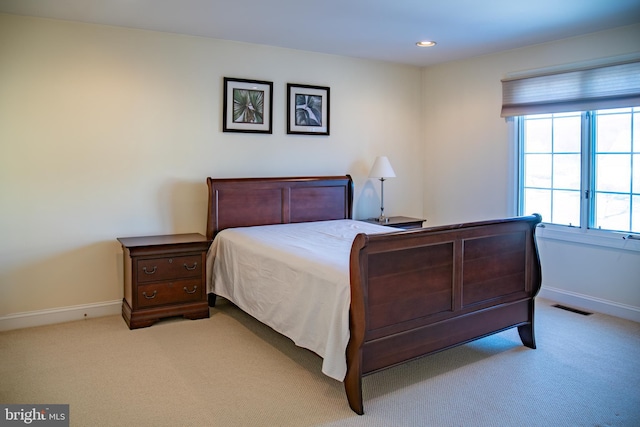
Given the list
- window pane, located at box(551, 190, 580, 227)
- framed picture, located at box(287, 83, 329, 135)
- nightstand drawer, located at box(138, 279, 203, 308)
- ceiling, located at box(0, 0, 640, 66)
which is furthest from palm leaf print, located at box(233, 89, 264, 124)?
window pane, located at box(551, 190, 580, 227)

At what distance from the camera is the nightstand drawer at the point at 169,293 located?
3922 mm

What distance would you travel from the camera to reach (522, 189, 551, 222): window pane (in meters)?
4.68

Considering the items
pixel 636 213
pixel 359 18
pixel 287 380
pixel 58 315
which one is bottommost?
pixel 287 380

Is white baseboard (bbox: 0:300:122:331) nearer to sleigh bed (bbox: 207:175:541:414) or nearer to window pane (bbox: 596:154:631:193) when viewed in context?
sleigh bed (bbox: 207:175:541:414)

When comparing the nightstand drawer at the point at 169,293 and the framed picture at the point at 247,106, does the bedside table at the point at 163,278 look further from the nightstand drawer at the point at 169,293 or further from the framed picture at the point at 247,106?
the framed picture at the point at 247,106

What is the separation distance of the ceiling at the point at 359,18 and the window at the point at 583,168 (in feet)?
2.41

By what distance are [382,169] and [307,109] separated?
957mm

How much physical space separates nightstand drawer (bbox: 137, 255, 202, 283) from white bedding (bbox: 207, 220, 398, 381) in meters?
0.24

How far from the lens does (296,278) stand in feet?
10.2

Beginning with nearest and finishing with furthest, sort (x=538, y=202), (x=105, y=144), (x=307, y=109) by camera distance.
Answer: (x=105, y=144)
(x=538, y=202)
(x=307, y=109)

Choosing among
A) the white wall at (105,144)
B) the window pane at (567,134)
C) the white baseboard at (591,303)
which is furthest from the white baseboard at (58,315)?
the window pane at (567,134)

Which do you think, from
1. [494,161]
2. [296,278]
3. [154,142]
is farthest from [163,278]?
[494,161]

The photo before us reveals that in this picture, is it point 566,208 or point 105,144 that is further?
point 566,208

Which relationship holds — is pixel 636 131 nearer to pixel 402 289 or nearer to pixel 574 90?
pixel 574 90
